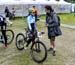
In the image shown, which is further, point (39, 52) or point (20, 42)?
point (20, 42)

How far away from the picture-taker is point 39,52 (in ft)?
31.4

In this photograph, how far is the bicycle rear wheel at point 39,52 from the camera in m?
9.35

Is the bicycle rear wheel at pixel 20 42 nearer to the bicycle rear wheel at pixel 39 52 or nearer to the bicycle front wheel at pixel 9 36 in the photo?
the bicycle front wheel at pixel 9 36

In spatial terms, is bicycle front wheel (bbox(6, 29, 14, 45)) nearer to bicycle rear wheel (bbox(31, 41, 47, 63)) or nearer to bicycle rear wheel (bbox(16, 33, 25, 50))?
bicycle rear wheel (bbox(16, 33, 25, 50))

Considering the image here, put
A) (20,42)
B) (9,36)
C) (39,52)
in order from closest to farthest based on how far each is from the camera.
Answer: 1. (39,52)
2. (20,42)
3. (9,36)

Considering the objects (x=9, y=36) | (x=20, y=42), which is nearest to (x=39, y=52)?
(x=20, y=42)

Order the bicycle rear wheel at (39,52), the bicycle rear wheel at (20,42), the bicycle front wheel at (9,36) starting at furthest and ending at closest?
the bicycle front wheel at (9,36) → the bicycle rear wheel at (20,42) → the bicycle rear wheel at (39,52)

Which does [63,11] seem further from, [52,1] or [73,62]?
[73,62]

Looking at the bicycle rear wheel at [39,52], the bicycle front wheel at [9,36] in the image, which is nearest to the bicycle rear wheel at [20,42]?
the bicycle front wheel at [9,36]

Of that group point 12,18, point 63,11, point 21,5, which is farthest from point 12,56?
point 63,11

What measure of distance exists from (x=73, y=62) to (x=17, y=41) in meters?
2.77

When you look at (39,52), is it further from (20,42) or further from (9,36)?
(9,36)

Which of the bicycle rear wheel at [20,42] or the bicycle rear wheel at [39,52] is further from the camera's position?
the bicycle rear wheel at [20,42]

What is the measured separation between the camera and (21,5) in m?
37.6
